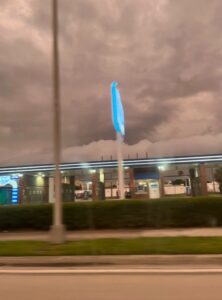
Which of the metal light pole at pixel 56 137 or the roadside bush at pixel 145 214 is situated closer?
the metal light pole at pixel 56 137

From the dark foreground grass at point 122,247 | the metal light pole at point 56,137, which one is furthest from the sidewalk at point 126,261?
the metal light pole at point 56,137

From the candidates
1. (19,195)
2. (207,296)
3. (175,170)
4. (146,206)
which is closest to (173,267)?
(207,296)

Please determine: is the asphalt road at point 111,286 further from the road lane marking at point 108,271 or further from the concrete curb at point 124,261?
the concrete curb at point 124,261

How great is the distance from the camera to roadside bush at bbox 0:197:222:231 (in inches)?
572

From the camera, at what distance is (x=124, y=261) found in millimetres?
8297

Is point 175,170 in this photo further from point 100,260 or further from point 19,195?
point 100,260

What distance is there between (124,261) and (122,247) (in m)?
1.28

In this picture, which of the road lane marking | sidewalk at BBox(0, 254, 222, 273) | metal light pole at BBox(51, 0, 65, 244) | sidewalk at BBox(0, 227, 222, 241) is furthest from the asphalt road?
sidewalk at BBox(0, 227, 222, 241)

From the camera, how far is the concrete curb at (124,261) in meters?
8.16

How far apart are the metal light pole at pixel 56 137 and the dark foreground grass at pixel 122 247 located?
0.40 m

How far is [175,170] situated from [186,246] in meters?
37.5

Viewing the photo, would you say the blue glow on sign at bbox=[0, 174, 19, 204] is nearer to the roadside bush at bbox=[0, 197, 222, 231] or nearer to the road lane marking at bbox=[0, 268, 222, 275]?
the roadside bush at bbox=[0, 197, 222, 231]

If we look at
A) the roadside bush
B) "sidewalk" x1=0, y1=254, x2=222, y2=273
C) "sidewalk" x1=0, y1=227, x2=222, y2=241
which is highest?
the roadside bush

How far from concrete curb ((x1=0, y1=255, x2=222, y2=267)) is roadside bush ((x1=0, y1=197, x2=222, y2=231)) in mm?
6157
